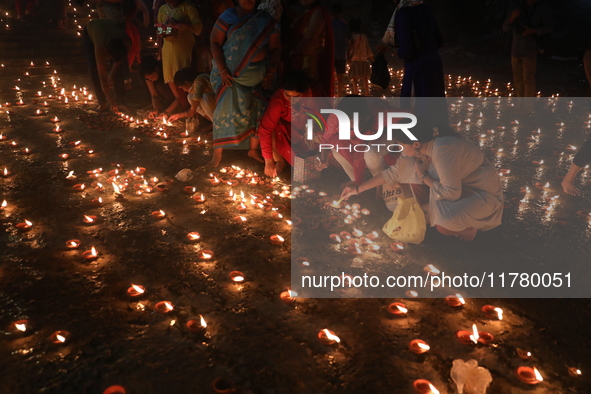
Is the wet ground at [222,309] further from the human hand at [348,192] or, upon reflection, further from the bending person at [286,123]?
the bending person at [286,123]

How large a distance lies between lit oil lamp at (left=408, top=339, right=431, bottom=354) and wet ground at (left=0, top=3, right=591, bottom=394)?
35 millimetres

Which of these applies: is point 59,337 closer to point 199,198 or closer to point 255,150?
point 199,198

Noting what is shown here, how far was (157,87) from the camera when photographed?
7.26 m

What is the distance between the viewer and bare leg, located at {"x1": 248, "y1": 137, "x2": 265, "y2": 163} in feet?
17.3

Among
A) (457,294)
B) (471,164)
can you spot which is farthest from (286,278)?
(471,164)

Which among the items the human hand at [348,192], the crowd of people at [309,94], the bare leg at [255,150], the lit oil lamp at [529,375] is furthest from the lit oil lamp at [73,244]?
the lit oil lamp at [529,375]

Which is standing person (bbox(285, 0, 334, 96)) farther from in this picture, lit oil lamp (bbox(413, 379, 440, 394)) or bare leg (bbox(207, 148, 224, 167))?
lit oil lamp (bbox(413, 379, 440, 394))

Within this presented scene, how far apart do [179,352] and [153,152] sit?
12.7ft

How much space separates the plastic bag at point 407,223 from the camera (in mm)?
3684

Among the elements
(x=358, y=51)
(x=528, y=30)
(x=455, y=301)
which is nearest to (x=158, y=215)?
(x=455, y=301)

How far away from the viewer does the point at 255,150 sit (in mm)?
5379

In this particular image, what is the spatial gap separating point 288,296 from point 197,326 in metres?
0.66

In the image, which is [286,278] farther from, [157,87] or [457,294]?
[157,87]

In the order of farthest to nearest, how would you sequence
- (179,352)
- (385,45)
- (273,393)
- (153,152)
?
1. (153,152)
2. (385,45)
3. (179,352)
4. (273,393)
